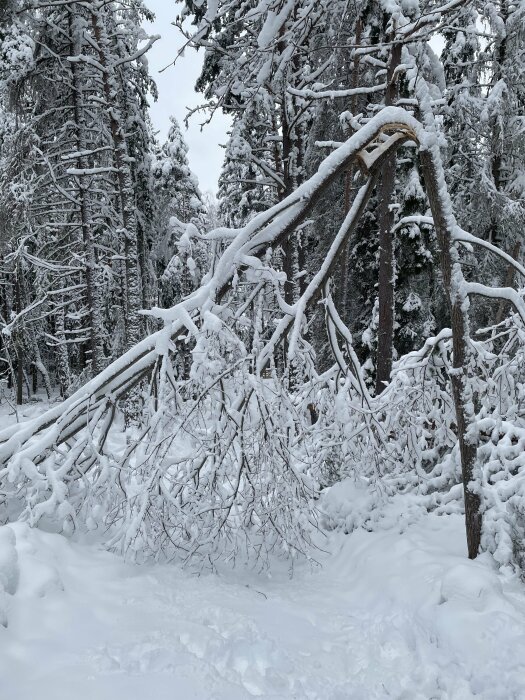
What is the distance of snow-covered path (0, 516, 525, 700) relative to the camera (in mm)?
2654

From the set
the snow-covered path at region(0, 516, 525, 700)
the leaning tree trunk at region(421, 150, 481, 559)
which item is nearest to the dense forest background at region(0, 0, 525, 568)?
the leaning tree trunk at region(421, 150, 481, 559)

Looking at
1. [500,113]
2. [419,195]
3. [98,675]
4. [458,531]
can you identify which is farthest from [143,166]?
[98,675]

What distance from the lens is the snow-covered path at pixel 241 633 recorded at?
2.65 metres

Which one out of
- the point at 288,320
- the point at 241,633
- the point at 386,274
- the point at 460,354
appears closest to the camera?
the point at 241,633

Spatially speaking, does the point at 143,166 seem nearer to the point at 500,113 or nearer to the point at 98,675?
the point at 500,113

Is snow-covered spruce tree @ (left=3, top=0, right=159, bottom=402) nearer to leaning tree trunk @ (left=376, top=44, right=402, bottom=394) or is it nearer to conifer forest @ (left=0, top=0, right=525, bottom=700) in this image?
conifer forest @ (left=0, top=0, right=525, bottom=700)

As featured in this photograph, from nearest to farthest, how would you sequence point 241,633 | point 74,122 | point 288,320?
point 241,633 → point 288,320 → point 74,122

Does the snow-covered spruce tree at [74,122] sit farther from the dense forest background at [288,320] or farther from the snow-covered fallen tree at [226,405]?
the snow-covered fallen tree at [226,405]

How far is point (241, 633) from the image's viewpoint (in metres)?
3.36

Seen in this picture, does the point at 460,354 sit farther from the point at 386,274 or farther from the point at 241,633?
the point at 386,274

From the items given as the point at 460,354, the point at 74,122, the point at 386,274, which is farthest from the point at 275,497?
the point at 74,122

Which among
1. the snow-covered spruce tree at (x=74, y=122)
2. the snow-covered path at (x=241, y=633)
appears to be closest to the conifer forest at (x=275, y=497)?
the snow-covered path at (x=241, y=633)

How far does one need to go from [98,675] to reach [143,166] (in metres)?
14.3

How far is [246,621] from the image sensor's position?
11.6ft
